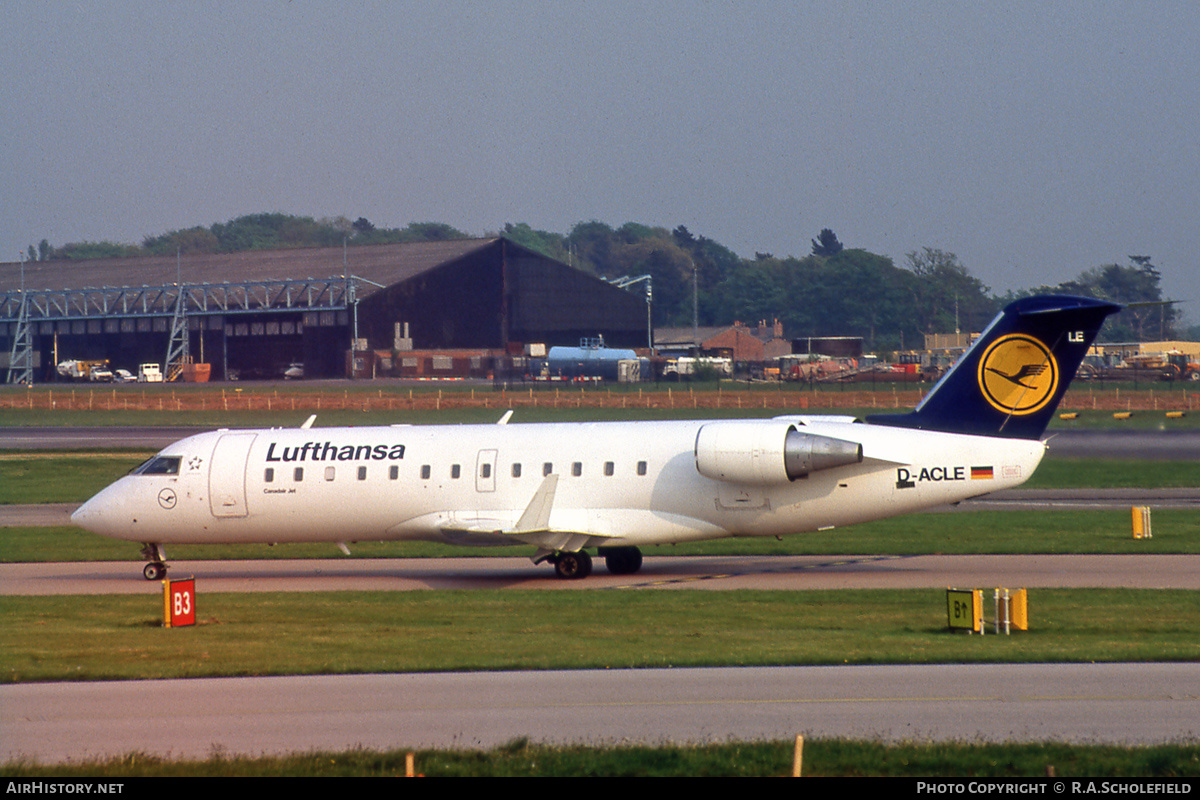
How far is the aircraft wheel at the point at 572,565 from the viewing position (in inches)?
1016

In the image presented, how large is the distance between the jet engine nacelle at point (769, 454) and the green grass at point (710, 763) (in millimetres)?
12277

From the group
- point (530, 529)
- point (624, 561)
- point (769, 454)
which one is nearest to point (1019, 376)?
point (769, 454)

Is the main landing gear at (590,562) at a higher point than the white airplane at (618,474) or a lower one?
lower

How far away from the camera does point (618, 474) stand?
2544 cm

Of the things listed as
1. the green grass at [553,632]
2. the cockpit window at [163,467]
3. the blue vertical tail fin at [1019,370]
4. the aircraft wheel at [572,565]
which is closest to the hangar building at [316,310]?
the cockpit window at [163,467]

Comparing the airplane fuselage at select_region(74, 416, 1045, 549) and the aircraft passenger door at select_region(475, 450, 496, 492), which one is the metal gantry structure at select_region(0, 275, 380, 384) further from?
the aircraft passenger door at select_region(475, 450, 496, 492)

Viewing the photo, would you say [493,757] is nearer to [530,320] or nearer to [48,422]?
[48,422]

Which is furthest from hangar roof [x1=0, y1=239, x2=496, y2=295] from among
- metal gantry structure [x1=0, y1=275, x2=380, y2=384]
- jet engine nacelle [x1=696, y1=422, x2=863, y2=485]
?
jet engine nacelle [x1=696, y1=422, x2=863, y2=485]

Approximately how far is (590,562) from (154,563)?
9.76 metres

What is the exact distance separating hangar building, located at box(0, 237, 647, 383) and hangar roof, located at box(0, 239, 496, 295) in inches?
8.1

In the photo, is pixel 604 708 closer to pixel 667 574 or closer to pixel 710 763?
pixel 710 763

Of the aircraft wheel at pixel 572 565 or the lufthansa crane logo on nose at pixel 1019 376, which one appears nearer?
the lufthansa crane logo on nose at pixel 1019 376

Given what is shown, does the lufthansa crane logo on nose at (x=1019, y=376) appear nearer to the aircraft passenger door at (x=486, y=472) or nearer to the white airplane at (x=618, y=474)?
the white airplane at (x=618, y=474)

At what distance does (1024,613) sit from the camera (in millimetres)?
18484
